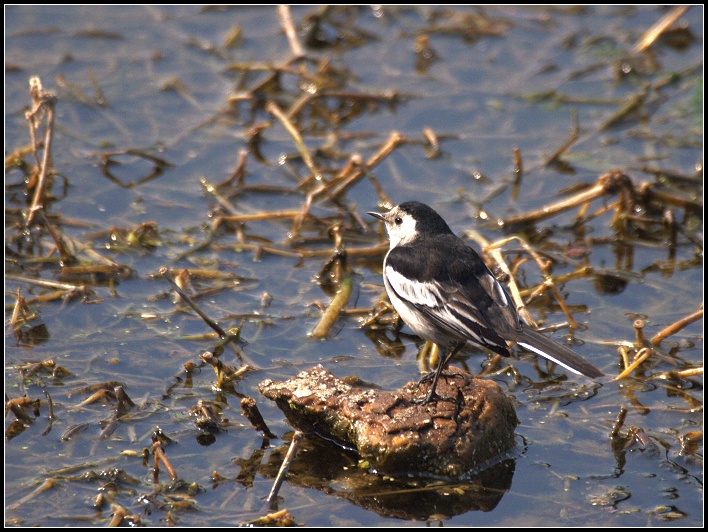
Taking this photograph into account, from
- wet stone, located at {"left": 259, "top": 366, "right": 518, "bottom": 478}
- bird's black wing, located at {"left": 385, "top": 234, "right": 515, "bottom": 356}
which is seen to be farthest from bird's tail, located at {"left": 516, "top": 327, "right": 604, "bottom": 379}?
wet stone, located at {"left": 259, "top": 366, "right": 518, "bottom": 478}

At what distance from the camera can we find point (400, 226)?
6984 mm

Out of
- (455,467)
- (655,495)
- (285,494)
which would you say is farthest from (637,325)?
(285,494)

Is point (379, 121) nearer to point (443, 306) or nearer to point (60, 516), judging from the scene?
point (443, 306)

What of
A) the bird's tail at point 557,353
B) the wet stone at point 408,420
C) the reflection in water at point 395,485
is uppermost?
the bird's tail at point 557,353

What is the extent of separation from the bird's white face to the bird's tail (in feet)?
4.79

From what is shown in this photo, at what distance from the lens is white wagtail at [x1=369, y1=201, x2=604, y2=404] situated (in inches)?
216

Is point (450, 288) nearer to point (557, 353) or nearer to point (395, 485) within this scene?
point (557, 353)

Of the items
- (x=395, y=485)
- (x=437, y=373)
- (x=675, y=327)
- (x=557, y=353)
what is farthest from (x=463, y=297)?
(x=675, y=327)

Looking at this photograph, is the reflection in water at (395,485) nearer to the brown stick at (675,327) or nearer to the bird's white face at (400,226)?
the brown stick at (675,327)

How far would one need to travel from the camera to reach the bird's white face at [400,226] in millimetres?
6840

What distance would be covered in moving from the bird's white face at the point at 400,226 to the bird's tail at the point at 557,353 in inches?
57.5

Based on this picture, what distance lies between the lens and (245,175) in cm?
895

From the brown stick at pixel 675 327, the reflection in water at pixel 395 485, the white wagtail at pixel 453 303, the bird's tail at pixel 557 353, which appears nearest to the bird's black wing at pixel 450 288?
the white wagtail at pixel 453 303

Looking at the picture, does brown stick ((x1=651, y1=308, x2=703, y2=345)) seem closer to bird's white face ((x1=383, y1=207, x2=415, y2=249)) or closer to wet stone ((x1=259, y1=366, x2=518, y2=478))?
wet stone ((x1=259, y1=366, x2=518, y2=478))
